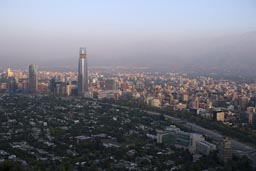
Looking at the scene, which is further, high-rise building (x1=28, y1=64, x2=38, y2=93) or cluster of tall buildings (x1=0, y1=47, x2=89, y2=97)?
high-rise building (x1=28, y1=64, x2=38, y2=93)

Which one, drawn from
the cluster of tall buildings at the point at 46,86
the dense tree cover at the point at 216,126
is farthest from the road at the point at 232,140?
the cluster of tall buildings at the point at 46,86

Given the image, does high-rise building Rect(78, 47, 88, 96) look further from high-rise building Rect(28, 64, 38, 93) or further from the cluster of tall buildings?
high-rise building Rect(28, 64, 38, 93)

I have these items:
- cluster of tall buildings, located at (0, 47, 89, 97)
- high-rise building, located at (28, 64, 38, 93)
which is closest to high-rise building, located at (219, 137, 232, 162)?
cluster of tall buildings, located at (0, 47, 89, 97)

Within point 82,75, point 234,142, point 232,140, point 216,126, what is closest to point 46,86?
point 82,75

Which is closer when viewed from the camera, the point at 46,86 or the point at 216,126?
the point at 216,126

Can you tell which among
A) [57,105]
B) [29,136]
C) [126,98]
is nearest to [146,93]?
[126,98]

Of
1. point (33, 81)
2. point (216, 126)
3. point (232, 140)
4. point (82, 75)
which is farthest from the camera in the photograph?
point (82, 75)

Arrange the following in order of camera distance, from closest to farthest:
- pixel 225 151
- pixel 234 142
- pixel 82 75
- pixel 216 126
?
1. pixel 225 151
2. pixel 234 142
3. pixel 216 126
4. pixel 82 75

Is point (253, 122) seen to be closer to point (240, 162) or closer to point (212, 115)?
point (212, 115)

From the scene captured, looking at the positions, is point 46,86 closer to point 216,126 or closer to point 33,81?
point 33,81
